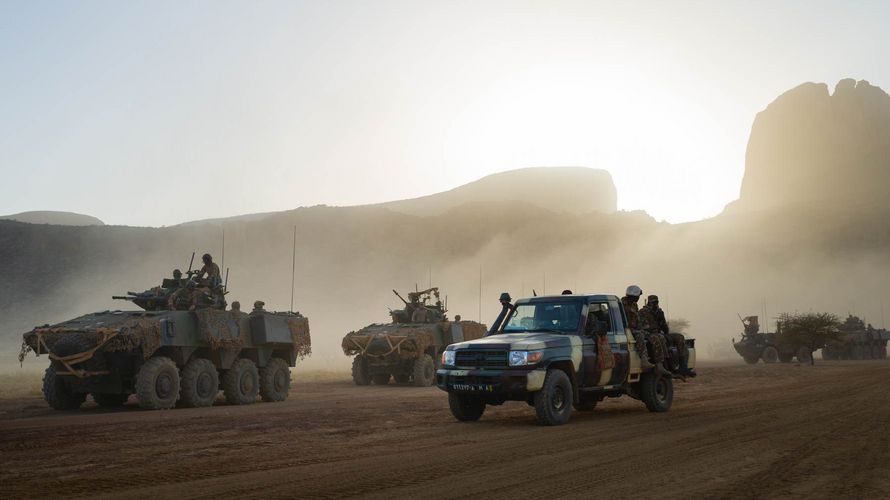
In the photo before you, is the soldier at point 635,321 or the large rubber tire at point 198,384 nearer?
the soldier at point 635,321

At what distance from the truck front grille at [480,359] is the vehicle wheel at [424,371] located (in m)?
12.9

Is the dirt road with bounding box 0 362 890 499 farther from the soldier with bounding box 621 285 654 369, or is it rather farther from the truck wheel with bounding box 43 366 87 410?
the soldier with bounding box 621 285 654 369

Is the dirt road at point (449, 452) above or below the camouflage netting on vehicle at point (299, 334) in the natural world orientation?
below

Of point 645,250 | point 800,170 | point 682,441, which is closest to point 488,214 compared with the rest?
point 645,250

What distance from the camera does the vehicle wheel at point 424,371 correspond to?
2530cm

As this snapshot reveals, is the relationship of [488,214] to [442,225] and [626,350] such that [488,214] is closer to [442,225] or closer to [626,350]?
[442,225]

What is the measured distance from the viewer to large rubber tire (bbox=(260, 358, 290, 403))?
19516mm

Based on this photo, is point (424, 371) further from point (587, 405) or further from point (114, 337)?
point (114, 337)

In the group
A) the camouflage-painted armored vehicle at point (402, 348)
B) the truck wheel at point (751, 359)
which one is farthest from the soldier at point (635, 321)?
the truck wheel at point (751, 359)

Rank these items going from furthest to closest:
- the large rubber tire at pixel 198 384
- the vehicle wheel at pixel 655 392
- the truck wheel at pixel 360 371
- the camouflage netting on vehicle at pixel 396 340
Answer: the truck wheel at pixel 360 371 → the camouflage netting on vehicle at pixel 396 340 → the large rubber tire at pixel 198 384 → the vehicle wheel at pixel 655 392

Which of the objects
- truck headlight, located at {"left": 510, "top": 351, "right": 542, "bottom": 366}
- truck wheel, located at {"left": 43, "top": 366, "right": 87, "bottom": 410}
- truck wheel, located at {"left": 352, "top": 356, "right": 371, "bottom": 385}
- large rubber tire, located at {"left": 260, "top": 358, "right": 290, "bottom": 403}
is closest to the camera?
truck headlight, located at {"left": 510, "top": 351, "right": 542, "bottom": 366}

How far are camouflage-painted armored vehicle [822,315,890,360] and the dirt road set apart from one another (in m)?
36.3

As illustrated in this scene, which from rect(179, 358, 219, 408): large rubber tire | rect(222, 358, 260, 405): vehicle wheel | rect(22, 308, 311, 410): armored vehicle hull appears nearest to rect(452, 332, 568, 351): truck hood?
rect(22, 308, 311, 410): armored vehicle hull

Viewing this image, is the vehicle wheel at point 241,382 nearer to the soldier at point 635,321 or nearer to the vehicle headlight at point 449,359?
the vehicle headlight at point 449,359
